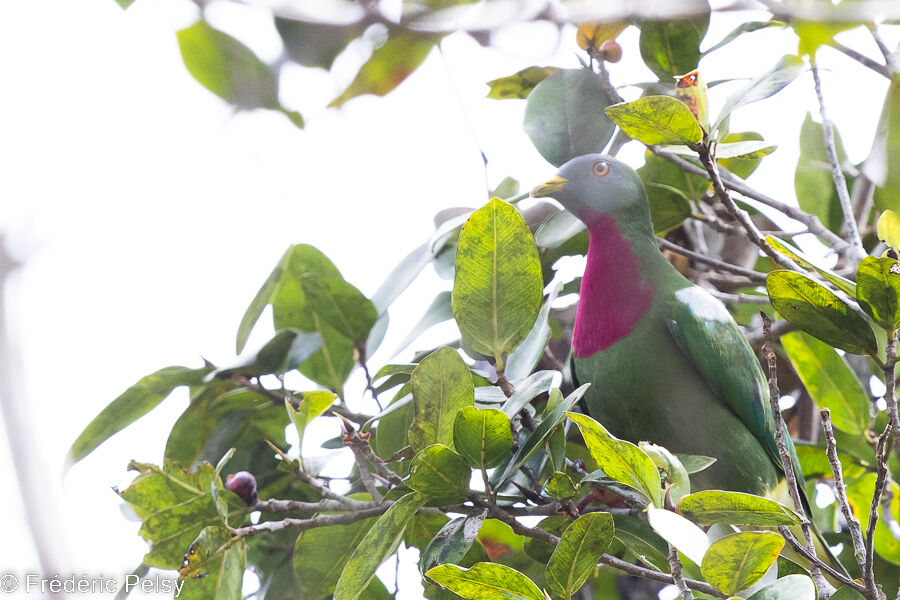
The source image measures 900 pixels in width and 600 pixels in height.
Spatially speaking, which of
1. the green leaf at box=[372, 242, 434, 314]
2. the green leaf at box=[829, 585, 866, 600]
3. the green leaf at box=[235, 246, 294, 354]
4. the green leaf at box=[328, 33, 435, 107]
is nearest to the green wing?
the green leaf at box=[372, 242, 434, 314]

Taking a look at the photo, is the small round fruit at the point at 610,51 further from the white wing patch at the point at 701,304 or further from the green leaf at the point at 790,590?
the green leaf at the point at 790,590

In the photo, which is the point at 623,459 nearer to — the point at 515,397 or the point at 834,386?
the point at 515,397

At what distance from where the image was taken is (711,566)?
120 centimetres

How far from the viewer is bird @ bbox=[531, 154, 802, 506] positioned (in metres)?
2.05

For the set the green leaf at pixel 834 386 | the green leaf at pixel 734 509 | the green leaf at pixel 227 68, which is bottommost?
the green leaf at pixel 834 386

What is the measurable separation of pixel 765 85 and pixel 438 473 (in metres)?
0.97

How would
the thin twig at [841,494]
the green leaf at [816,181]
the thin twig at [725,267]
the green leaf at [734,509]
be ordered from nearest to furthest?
1. the green leaf at [734,509]
2. the thin twig at [841,494]
3. the thin twig at [725,267]
4. the green leaf at [816,181]

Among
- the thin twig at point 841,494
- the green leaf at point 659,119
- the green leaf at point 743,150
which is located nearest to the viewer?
the thin twig at point 841,494

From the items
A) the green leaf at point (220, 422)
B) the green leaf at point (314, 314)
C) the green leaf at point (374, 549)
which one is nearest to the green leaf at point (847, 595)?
the green leaf at point (374, 549)

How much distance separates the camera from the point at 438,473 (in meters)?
1.49

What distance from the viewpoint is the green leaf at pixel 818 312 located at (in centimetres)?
154

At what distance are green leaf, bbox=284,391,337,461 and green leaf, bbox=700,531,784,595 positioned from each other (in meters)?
0.77

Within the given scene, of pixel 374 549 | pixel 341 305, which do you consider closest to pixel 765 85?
pixel 341 305

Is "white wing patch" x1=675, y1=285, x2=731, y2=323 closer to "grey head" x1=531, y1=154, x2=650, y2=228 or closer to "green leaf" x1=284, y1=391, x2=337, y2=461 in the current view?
"grey head" x1=531, y1=154, x2=650, y2=228
